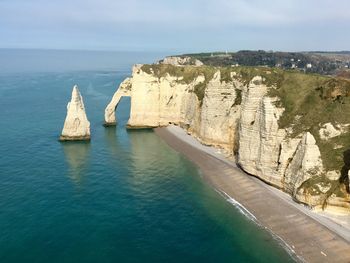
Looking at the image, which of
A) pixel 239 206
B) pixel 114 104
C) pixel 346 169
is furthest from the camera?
pixel 114 104

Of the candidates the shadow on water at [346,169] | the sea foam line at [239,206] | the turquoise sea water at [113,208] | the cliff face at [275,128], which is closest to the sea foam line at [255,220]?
the sea foam line at [239,206]

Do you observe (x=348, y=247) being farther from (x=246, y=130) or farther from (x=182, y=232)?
(x=246, y=130)

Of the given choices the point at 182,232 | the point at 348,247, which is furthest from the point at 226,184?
the point at 348,247

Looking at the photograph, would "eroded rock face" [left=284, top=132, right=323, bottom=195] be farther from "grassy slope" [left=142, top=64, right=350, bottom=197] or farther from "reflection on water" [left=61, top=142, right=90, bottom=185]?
"reflection on water" [left=61, top=142, right=90, bottom=185]

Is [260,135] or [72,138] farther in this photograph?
[72,138]

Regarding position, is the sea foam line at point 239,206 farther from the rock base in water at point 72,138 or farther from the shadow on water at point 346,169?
the rock base in water at point 72,138

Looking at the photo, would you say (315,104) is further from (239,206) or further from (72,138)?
(72,138)

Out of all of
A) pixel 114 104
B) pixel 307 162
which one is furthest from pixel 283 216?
pixel 114 104

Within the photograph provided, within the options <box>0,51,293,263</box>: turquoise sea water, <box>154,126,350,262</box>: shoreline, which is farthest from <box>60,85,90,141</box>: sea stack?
<box>154,126,350,262</box>: shoreline
